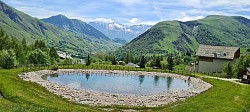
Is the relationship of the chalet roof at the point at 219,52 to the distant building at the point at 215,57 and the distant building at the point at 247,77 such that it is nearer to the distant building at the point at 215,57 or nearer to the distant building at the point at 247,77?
the distant building at the point at 215,57

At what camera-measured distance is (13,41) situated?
400ft

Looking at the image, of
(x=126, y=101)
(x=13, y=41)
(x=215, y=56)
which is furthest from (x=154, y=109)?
(x=13, y=41)

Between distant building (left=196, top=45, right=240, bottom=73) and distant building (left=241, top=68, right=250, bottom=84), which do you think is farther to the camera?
distant building (left=196, top=45, right=240, bottom=73)

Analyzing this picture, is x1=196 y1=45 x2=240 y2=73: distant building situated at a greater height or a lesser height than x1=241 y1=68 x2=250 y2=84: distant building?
greater

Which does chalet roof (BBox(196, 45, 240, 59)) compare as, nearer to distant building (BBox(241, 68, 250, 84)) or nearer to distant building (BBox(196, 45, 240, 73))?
distant building (BBox(196, 45, 240, 73))

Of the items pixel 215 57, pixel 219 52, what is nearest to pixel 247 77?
pixel 215 57

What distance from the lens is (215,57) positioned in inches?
4587

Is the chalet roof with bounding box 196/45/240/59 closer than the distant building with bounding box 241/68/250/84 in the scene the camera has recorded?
No

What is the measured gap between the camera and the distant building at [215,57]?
11558 centimetres

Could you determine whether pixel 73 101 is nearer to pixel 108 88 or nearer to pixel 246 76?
pixel 108 88

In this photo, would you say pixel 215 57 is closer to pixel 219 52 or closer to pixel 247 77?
pixel 219 52

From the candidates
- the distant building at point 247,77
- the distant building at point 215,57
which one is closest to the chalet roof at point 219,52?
the distant building at point 215,57

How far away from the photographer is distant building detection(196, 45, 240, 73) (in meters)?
116

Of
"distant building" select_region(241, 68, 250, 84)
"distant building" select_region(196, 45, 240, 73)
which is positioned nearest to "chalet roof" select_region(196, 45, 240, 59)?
"distant building" select_region(196, 45, 240, 73)
